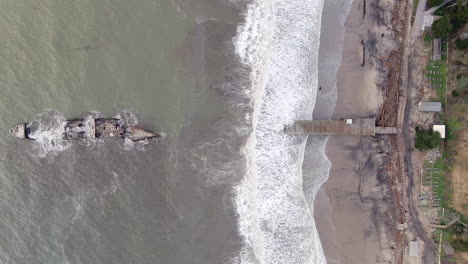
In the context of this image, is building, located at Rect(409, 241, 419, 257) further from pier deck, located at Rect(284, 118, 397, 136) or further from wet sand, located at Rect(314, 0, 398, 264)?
pier deck, located at Rect(284, 118, 397, 136)

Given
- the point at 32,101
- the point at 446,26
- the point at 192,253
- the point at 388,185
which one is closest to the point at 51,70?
the point at 32,101

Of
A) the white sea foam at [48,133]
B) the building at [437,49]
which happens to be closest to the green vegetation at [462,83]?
the building at [437,49]

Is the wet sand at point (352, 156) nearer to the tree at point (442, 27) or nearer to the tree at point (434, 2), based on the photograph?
the tree at point (434, 2)

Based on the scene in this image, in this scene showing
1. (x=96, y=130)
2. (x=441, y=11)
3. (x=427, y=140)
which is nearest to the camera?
(x=427, y=140)

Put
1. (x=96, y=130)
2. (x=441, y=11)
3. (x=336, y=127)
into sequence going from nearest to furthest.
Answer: (x=336, y=127) < (x=96, y=130) < (x=441, y=11)

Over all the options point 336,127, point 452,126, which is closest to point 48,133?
point 336,127

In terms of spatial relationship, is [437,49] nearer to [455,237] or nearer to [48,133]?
[455,237]

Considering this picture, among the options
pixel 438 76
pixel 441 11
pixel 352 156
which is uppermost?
pixel 441 11

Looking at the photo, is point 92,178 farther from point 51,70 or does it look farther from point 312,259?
point 312,259
